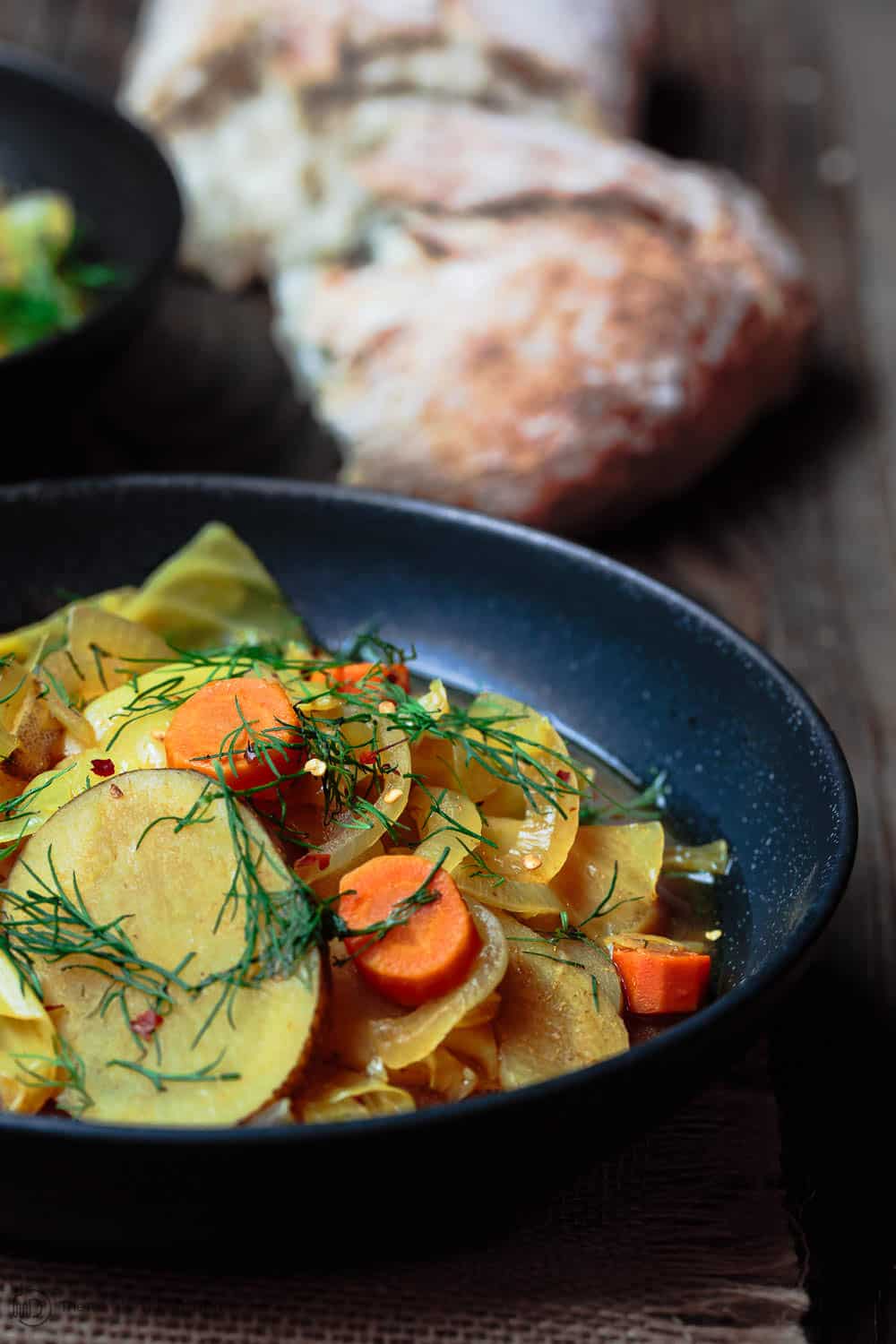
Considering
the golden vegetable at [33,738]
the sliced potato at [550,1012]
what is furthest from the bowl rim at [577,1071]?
the golden vegetable at [33,738]

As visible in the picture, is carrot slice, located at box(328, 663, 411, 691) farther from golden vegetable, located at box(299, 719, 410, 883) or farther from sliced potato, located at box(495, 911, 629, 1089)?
sliced potato, located at box(495, 911, 629, 1089)

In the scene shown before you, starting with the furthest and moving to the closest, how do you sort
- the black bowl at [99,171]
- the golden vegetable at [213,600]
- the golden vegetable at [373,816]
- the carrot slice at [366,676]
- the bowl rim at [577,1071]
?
1. the black bowl at [99,171]
2. the golden vegetable at [213,600]
3. the carrot slice at [366,676]
4. the golden vegetable at [373,816]
5. the bowl rim at [577,1071]

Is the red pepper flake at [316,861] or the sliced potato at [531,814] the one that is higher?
the red pepper flake at [316,861]

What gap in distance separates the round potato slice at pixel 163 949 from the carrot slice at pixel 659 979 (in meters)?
0.47

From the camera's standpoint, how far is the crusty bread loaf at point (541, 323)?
3.39 m

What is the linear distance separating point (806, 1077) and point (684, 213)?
228 cm

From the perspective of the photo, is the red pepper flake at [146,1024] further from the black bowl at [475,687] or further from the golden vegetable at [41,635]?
the golden vegetable at [41,635]

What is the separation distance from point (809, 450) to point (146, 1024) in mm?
2879

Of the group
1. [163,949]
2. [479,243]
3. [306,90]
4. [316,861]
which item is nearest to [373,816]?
[316,861]

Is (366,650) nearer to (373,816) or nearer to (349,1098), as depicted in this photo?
(373,816)

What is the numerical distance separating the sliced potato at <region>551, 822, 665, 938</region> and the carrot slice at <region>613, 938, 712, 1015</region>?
0.08 m

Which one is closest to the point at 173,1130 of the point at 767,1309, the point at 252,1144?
the point at 252,1144

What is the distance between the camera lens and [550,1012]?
1.86 metres

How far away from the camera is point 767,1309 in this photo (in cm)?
194
